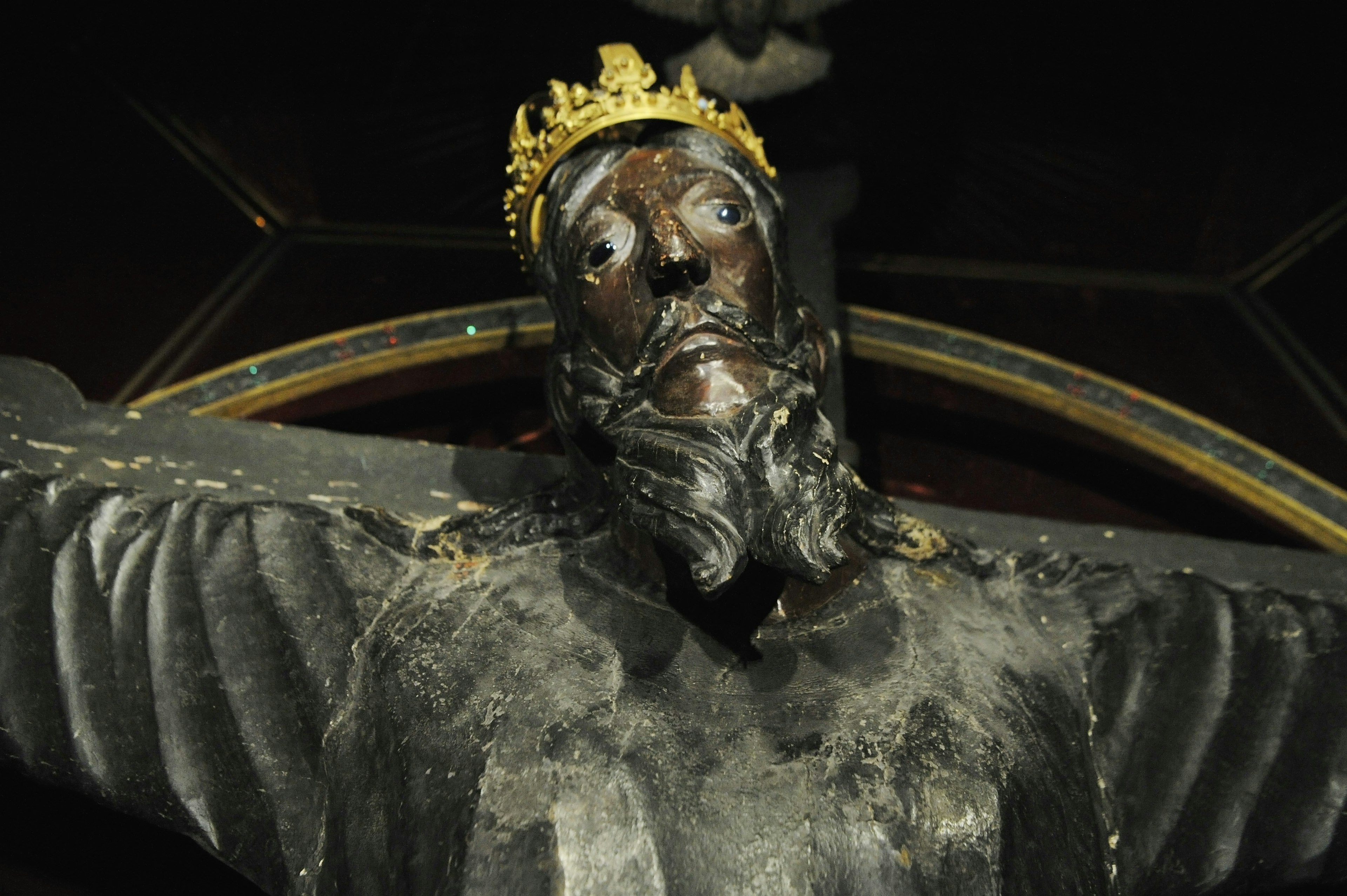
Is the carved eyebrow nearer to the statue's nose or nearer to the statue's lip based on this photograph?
the statue's nose

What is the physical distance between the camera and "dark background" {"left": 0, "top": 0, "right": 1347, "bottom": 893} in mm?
3711

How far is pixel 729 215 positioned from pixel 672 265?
9.5 inches

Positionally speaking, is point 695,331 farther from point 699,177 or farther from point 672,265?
point 699,177

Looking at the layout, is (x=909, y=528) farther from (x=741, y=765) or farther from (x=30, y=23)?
(x=30, y=23)

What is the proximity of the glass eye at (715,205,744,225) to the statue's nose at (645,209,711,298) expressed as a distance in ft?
0.37

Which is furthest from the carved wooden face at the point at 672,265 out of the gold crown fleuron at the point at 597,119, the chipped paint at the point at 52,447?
the chipped paint at the point at 52,447

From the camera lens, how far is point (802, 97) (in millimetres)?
3793

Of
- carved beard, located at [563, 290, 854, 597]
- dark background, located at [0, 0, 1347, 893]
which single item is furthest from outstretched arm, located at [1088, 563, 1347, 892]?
dark background, located at [0, 0, 1347, 893]

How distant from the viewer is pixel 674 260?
6.38 feet

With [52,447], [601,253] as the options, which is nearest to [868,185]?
[601,253]

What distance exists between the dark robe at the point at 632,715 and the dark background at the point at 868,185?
1581 mm

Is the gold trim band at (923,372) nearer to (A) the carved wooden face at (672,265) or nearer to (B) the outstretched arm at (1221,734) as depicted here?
(B) the outstretched arm at (1221,734)

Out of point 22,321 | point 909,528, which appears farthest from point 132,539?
point 22,321

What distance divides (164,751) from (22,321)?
2104 mm
